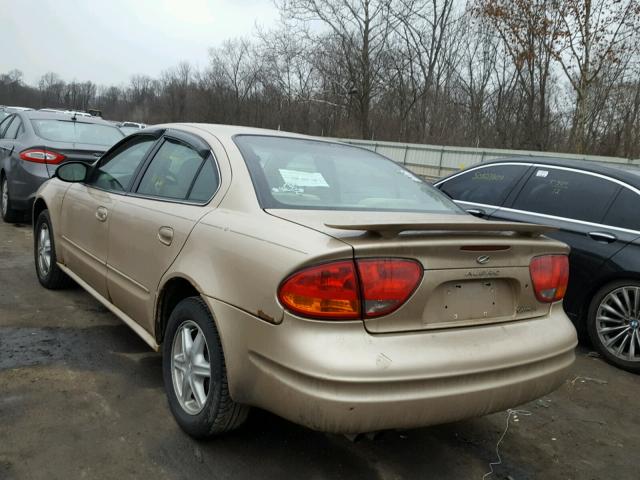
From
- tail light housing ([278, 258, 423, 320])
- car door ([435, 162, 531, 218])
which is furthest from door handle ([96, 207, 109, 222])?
car door ([435, 162, 531, 218])

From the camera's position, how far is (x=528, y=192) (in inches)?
193

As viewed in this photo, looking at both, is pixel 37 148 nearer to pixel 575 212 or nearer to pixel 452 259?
pixel 575 212

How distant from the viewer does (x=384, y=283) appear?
6.72ft

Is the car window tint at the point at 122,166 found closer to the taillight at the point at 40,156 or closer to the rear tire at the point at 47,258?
the rear tire at the point at 47,258

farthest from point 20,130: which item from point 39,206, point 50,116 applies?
point 39,206

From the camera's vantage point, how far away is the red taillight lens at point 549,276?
2473mm

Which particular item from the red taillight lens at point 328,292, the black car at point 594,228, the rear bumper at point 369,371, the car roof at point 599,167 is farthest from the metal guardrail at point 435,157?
the red taillight lens at point 328,292

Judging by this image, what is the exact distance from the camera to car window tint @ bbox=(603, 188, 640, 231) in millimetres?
4230

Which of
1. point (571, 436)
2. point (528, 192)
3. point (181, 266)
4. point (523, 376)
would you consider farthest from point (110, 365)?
point (528, 192)

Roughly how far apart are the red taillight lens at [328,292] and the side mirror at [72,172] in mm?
2821

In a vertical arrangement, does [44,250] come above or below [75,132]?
below

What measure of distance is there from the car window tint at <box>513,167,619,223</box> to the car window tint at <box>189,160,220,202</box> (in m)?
3.13

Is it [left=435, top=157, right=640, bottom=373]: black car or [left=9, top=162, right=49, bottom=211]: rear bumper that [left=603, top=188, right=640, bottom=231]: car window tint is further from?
[left=9, top=162, right=49, bottom=211]: rear bumper

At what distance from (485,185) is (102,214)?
11.5 ft
